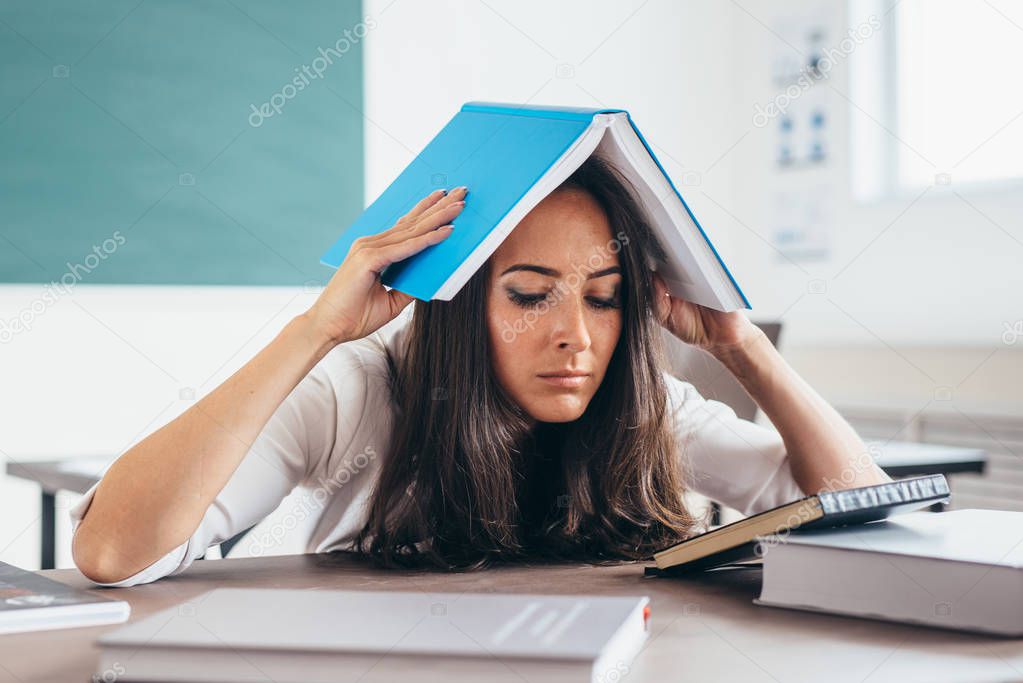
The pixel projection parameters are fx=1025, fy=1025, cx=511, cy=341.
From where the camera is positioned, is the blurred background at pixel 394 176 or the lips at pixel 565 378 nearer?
the lips at pixel 565 378

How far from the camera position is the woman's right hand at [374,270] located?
0.99 m

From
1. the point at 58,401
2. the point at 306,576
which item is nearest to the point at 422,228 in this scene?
the point at 306,576

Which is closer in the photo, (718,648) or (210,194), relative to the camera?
(718,648)

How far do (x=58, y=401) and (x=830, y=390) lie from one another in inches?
103

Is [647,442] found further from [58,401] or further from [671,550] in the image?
[58,401]

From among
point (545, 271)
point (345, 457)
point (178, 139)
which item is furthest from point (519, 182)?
point (178, 139)

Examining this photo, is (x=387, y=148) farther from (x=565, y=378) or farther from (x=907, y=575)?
(x=907, y=575)

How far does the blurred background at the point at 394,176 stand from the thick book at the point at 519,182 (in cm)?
211

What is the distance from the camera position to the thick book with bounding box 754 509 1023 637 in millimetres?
721

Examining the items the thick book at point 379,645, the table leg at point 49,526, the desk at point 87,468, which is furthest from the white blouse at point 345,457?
the table leg at point 49,526

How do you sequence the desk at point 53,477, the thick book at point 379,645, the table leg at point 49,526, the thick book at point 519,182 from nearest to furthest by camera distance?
the thick book at point 379,645, the thick book at point 519,182, the desk at point 53,477, the table leg at point 49,526

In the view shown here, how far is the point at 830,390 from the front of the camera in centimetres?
380

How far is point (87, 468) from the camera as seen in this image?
5.94 feet

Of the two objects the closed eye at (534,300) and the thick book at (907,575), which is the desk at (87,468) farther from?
the thick book at (907,575)
